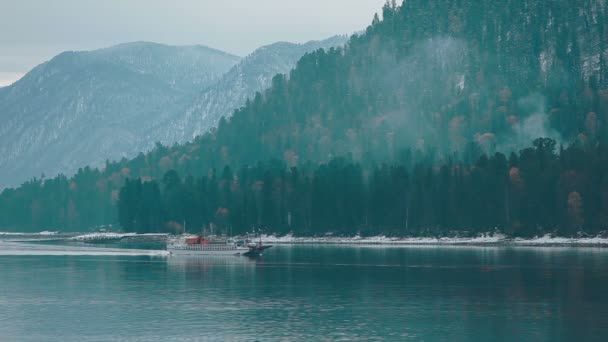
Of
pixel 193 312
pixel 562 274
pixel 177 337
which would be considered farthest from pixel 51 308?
pixel 562 274

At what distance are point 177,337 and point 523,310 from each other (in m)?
40.1

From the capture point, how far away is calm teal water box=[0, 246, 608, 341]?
90312 mm

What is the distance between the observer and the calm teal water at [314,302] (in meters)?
90.3

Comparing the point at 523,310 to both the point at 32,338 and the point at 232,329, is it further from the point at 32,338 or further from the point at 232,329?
the point at 32,338

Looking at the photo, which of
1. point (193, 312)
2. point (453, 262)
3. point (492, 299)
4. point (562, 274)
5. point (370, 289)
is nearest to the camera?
point (193, 312)

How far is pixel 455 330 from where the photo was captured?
9112 cm

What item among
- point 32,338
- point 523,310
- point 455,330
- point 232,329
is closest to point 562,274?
point 523,310

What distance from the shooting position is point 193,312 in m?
105

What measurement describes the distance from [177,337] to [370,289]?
47.3m

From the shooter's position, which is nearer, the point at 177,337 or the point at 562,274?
the point at 177,337

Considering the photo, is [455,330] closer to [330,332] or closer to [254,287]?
[330,332]

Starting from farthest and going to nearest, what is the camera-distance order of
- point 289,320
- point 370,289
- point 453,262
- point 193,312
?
point 453,262, point 370,289, point 193,312, point 289,320

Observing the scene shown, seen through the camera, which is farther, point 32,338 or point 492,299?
point 492,299

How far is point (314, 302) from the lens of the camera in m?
115
